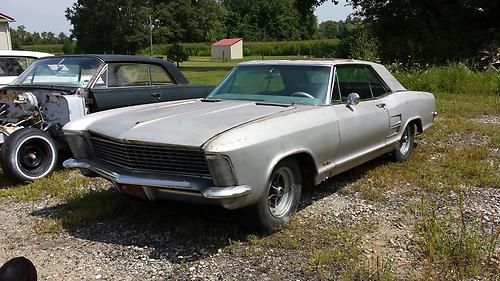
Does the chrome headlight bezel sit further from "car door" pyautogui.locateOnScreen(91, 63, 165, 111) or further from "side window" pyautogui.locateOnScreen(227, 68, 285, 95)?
"car door" pyautogui.locateOnScreen(91, 63, 165, 111)

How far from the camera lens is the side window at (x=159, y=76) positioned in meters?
7.48

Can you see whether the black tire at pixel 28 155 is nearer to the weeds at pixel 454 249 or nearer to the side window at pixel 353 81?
the side window at pixel 353 81

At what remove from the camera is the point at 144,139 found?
3740 millimetres

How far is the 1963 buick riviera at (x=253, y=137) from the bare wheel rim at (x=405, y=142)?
0.45m

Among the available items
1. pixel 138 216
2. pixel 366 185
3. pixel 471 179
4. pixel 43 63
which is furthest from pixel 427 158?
pixel 43 63

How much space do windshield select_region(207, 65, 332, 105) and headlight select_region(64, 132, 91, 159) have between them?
57.7 inches

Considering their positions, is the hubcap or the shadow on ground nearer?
the shadow on ground

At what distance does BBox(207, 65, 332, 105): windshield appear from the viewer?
4809mm

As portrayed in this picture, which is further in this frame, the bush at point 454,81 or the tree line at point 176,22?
the tree line at point 176,22

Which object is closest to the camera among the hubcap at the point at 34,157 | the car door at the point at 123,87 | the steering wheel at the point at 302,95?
the steering wheel at the point at 302,95

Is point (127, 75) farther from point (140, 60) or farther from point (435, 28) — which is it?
point (435, 28)

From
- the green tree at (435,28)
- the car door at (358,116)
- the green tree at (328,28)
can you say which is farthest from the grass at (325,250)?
the green tree at (328,28)

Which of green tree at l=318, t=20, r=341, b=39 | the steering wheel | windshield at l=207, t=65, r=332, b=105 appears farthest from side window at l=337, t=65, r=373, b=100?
green tree at l=318, t=20, r=341, b=39

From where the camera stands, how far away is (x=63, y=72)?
6660mm
